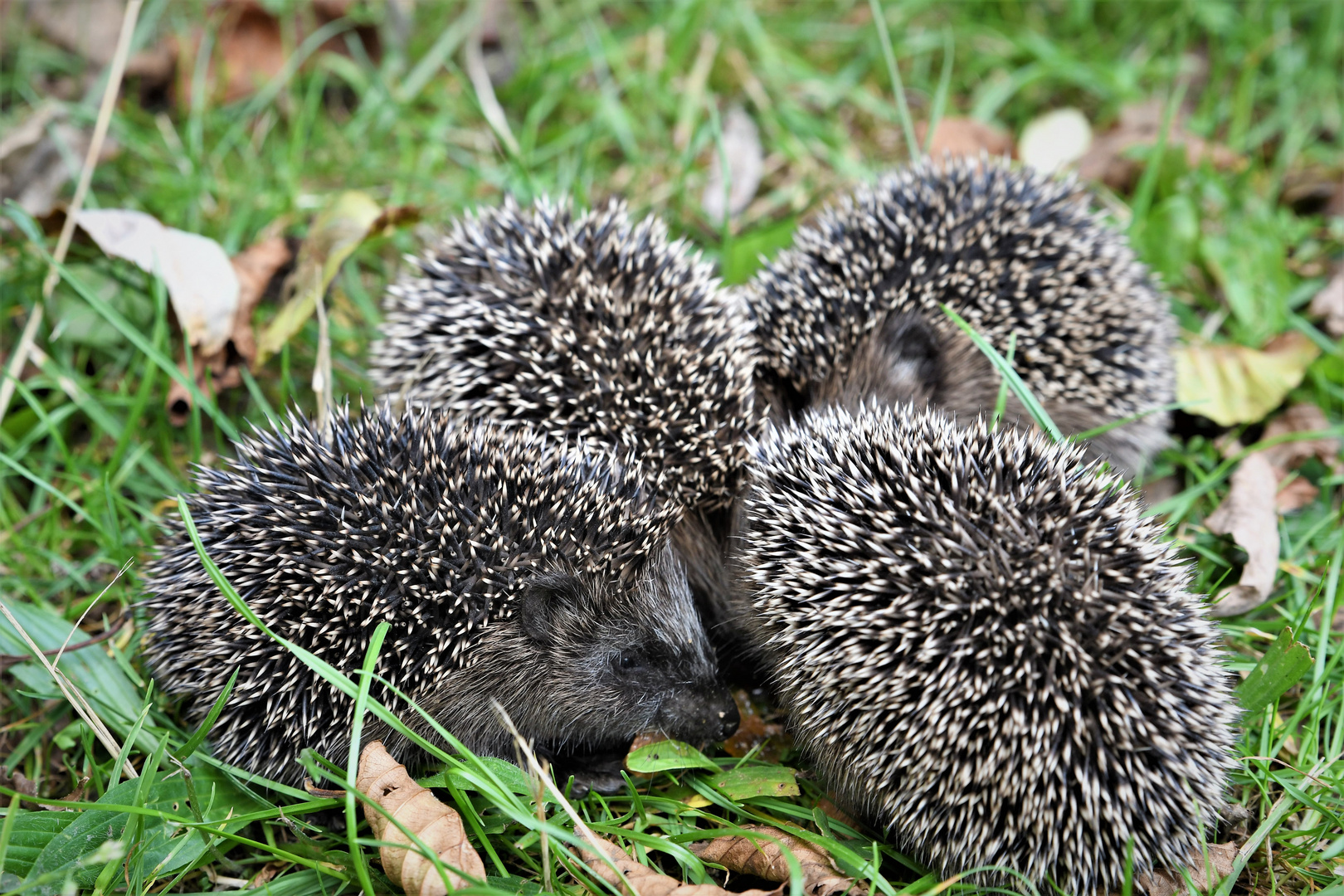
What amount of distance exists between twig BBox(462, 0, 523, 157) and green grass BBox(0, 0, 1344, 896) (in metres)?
0.13

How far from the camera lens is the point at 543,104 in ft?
23.1

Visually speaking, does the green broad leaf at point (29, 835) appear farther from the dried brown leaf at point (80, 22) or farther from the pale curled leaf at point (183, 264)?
the dried brown leaf at point (80, 22)

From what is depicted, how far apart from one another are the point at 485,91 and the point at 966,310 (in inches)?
150

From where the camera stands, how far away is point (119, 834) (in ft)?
11.8

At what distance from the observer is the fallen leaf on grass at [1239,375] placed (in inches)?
214

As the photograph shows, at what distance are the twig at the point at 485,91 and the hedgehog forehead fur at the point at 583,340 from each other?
1.44m

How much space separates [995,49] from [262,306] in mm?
5547

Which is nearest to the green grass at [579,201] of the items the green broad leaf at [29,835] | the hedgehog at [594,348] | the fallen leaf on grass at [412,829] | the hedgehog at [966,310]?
the green broad leaf at [29,835]

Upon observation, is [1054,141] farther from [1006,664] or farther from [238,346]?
[238,346]

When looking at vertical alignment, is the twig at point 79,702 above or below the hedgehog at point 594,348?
below

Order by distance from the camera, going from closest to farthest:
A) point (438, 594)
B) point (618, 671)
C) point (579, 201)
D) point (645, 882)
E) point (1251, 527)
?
1. point (645, 882)
2. point (438, 594)
3. point (618, 671)
4. point (1251, 527)
5. point (579, 201)

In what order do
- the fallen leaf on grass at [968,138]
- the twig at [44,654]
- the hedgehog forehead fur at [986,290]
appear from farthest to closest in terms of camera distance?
the fallen leaf on grass at [968,138], the hedgehog forehead fur at [986,290], the twig at [44,654]

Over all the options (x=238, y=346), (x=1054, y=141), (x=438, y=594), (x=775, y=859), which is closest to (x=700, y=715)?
(x=775, y=859)

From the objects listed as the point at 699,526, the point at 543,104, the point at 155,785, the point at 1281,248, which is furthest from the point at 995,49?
the point at 155,785
